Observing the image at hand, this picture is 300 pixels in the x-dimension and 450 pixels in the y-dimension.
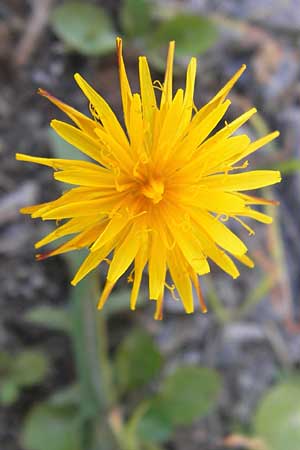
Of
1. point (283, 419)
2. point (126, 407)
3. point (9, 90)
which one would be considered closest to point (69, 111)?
point (9, 90)

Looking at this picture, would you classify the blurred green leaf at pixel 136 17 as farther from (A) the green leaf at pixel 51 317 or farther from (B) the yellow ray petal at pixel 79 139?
(B) the yellow ray petal at pixel 79 139

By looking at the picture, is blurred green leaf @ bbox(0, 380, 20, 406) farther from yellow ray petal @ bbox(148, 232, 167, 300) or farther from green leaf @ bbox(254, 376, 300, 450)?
yellow ray petal @ bbox(148, 232, 167, 300)

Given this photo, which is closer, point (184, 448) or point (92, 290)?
point (92, 290)

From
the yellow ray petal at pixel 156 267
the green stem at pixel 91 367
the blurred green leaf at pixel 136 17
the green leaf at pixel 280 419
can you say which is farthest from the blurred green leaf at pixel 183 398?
the blurred green leaf at pixel 136 17

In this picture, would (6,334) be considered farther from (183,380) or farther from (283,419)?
(283,419)

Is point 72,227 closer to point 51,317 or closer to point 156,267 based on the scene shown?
point 156,267

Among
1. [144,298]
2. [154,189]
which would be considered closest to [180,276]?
[154,189]

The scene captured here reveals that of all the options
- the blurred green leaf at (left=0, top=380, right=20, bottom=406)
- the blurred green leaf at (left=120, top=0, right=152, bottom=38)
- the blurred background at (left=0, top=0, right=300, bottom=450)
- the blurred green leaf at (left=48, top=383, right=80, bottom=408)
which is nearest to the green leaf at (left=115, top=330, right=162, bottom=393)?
the blurred background at (left=0, top=0, right=300, bottom=450)
